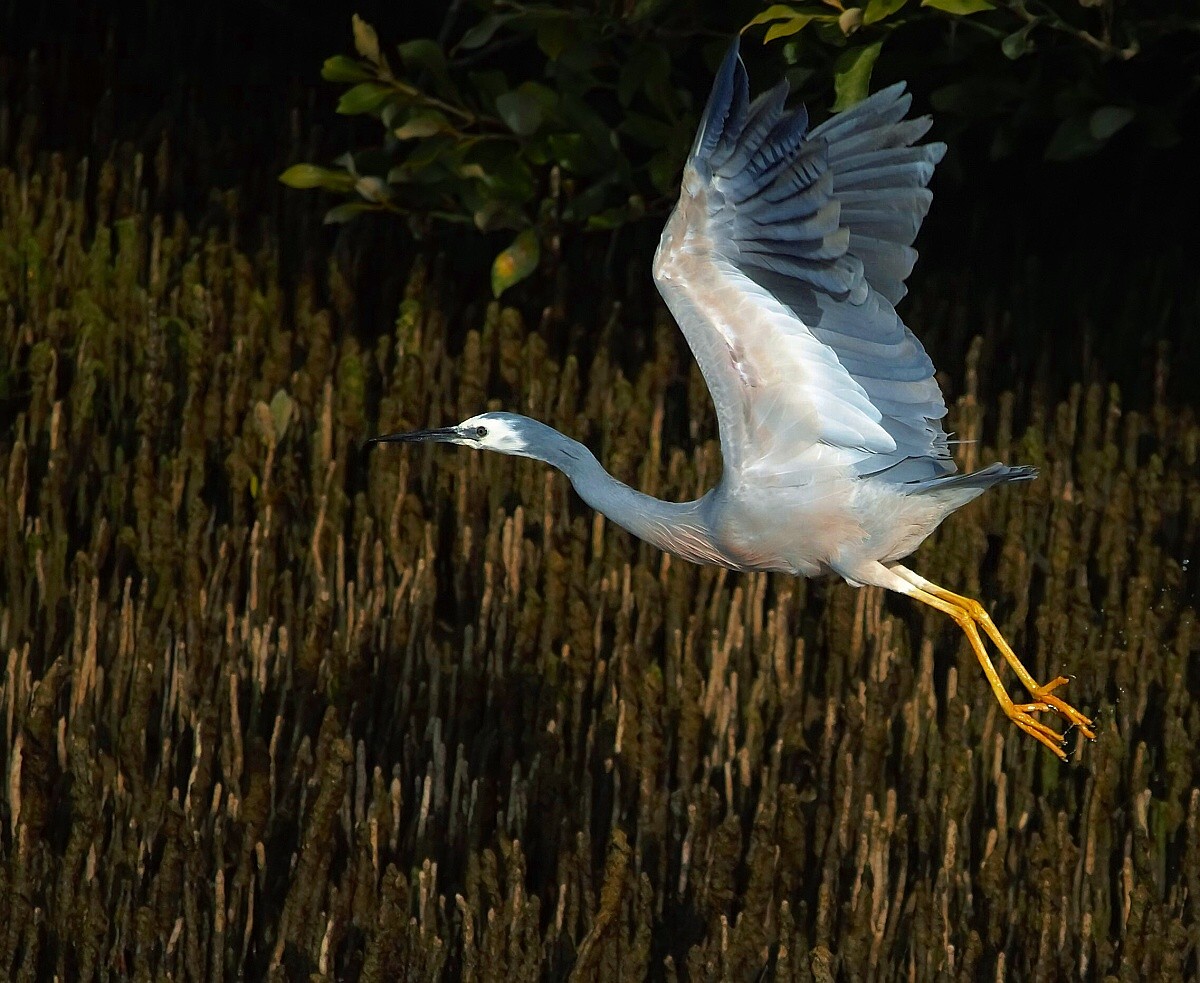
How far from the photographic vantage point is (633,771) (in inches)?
151

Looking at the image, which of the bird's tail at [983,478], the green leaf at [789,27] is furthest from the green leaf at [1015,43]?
the bird's tail at [983,478]

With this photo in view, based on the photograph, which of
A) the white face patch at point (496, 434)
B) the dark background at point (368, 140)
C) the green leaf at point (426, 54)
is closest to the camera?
the white face patch at point (496, 434)

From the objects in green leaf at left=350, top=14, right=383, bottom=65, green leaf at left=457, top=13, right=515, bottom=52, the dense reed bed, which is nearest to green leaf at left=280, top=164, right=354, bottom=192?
green leaf at left=350, top=14, right=383, bottom=65

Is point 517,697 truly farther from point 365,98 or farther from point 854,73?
point 365,98

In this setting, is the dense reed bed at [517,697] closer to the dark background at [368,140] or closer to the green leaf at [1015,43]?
the dark background at [368,140]

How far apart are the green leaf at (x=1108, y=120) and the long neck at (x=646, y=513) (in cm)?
189

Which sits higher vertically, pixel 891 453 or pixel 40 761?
pixel 891 453

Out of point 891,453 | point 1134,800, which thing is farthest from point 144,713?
point 1134,800

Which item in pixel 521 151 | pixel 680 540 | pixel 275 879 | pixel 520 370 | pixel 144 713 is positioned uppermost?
pixel 521 151

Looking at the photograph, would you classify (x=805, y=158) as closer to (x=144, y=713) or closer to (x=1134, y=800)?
(x=1134, y=800)

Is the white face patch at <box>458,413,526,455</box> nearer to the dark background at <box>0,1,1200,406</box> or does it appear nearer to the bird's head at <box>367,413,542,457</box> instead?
the bird's head at <box>367,413,542,457</box>

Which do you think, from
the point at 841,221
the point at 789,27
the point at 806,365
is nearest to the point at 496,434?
the point at 806,365

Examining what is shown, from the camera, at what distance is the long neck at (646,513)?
343 centimetres

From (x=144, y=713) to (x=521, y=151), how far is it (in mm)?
2040
